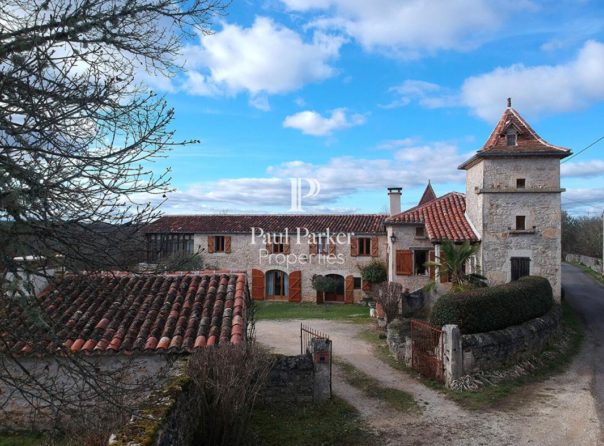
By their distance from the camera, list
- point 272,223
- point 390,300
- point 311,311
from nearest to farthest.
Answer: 1. point 390,300
2. point 311,311
3. point 272,223

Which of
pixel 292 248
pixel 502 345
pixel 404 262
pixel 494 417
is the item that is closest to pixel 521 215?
pixel 404 262

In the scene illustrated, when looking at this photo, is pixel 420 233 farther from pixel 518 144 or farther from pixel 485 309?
pixel 485 309

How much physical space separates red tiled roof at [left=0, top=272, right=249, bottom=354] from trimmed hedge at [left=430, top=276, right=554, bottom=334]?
211 inches

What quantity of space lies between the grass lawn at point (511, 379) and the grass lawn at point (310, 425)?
2565 mm

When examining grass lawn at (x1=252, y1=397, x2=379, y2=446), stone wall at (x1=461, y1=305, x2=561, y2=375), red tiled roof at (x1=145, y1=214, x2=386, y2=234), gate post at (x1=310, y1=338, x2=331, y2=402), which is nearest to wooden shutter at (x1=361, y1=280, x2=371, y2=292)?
red tiled roof at (x1=145, y1=214, x2=386, y2=234)

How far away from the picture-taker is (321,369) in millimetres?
10180

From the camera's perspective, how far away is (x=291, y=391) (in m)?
10.0

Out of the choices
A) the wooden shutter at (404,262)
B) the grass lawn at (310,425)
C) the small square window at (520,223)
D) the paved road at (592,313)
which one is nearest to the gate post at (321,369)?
the grass lawn at (310,425)

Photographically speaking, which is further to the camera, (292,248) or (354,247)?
(292,248)

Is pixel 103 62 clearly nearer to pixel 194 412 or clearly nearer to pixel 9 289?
pixel 9 289

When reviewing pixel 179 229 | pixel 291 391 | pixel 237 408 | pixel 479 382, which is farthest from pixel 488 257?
pixel 179 229

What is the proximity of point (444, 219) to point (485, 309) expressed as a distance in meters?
7.85

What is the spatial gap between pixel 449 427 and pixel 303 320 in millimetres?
13214

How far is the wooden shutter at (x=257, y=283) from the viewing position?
92.2 feet
